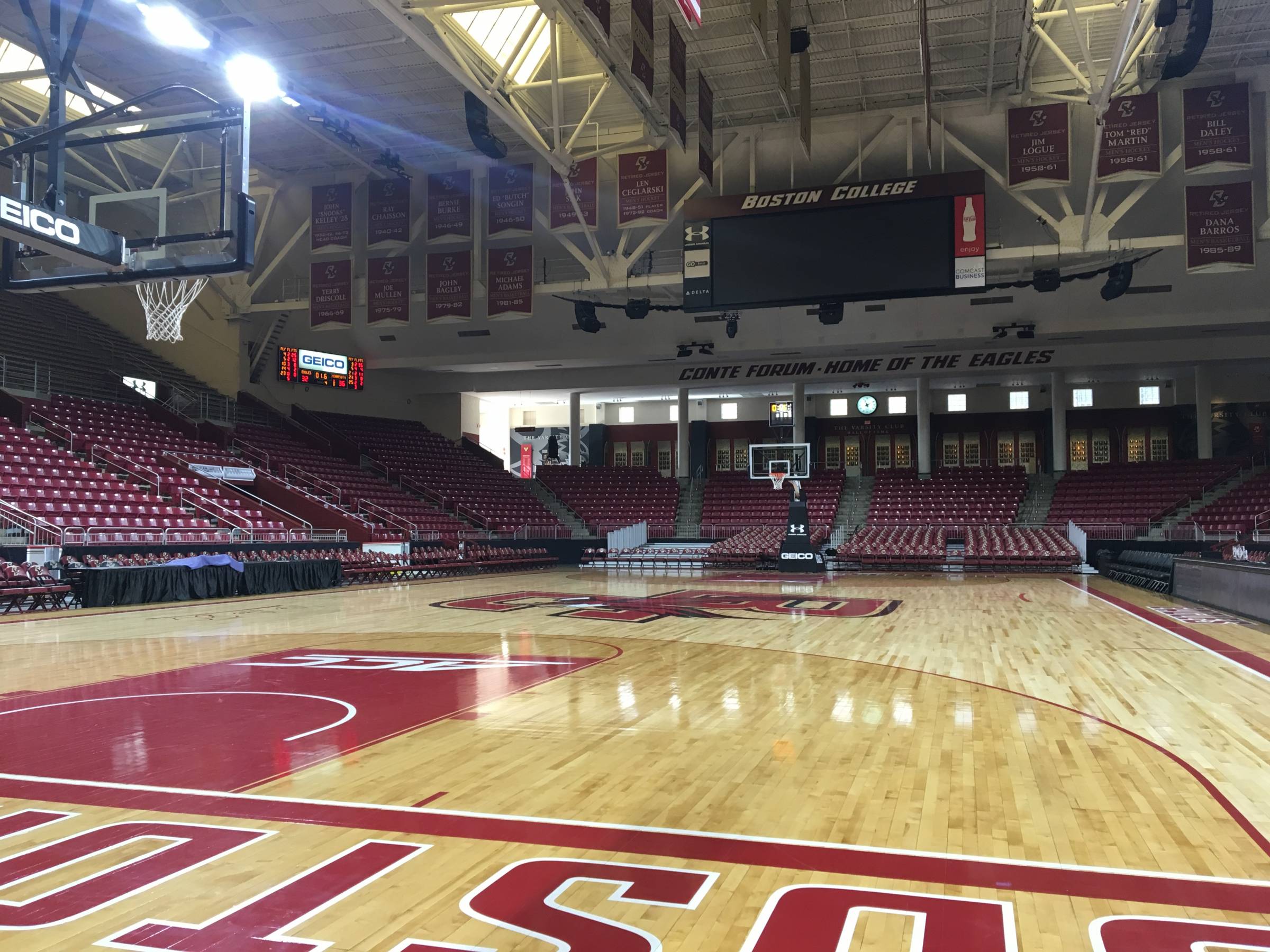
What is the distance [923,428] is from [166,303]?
25.4 meters

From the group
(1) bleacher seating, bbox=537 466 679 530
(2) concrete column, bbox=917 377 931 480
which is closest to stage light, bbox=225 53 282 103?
(1) bleacher seating, bbox=537 466 679 530

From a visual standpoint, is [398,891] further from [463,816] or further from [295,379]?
[295,379]

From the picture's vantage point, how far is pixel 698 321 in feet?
99.2

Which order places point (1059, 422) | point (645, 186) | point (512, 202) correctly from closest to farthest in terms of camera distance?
point (645, 186) → point (512, 202) → point (1059, 422)

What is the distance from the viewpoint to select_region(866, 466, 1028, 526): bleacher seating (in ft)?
96.4

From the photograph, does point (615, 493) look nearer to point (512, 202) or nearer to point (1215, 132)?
point (512, 202)

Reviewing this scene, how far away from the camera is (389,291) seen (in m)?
23.9

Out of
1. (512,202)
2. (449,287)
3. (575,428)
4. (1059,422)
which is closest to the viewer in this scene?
(512,202)

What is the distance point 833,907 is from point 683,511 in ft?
98.5

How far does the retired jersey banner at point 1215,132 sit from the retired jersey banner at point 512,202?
47.9 ft

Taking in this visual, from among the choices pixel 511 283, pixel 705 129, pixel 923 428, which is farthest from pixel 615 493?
pixel 705 129

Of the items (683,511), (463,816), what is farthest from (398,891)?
(683,511)

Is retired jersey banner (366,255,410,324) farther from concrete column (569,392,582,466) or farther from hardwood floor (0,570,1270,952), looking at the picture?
hardwood floor (0,570,1270,952)

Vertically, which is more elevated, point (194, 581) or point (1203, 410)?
point (1203, 410)
